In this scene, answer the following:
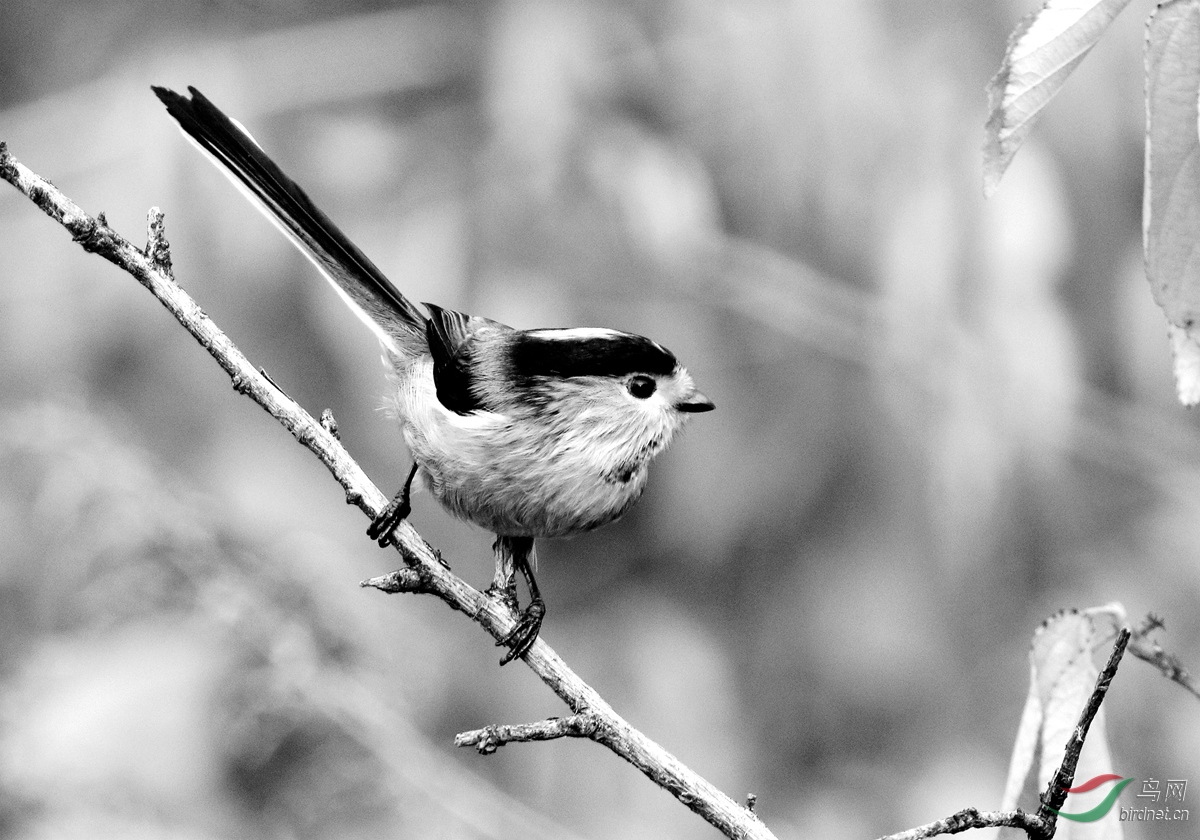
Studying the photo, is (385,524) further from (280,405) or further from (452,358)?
(452,358)

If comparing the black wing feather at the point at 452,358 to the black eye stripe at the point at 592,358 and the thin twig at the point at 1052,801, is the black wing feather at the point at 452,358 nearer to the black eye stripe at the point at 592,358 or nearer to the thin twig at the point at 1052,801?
the black eye stripe at the point at 592,358

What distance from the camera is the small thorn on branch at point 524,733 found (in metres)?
1.61

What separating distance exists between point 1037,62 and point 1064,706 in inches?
31.0

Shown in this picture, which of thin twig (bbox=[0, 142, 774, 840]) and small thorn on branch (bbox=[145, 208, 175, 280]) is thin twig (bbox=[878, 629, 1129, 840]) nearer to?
thin twig (bbox=[0, 142, 774, 840])

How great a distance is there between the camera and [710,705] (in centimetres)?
449

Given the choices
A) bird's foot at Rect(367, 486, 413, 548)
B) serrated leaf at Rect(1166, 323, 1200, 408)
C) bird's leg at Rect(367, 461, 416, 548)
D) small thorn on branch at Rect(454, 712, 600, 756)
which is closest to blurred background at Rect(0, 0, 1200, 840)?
bird's leg at Rect(367, 461, 416, 548)

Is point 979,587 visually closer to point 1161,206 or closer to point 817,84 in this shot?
point 817,84

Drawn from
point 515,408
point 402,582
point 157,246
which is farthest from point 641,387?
point 157,246

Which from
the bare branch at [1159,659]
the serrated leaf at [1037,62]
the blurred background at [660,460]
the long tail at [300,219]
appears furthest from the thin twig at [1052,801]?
the blurred background at [660,460]

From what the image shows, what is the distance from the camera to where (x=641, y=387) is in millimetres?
2578

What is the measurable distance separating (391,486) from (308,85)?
1594mm

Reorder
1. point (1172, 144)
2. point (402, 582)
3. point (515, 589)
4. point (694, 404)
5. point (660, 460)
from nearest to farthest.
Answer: point (1172, 144)
point (402, 582)
point (515, 589)
point (694, 404)
point (660, 460)

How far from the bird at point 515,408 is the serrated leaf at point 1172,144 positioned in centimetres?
130

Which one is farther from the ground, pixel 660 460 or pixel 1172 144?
pixel 660 460
